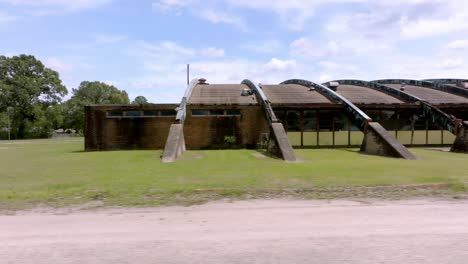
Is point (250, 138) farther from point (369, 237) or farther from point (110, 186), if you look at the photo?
point (369, 237)

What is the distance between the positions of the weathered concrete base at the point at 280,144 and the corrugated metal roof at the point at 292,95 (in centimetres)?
727

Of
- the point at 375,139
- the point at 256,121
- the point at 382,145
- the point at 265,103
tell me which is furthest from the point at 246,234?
the point at 256,121

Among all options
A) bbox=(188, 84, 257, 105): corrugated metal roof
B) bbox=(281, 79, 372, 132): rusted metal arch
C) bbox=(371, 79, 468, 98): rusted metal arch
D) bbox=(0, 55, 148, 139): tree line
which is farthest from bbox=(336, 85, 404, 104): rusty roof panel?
bbox=(0, 55, 148, 139): tree line

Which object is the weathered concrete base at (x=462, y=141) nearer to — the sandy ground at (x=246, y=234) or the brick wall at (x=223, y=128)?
the brick wall at (x=223, y=128)

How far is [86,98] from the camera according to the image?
93625mm

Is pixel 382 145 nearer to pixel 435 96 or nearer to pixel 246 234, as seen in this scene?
pixel 246 234

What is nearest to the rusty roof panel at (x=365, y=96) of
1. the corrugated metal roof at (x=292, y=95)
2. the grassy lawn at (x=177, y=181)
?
the corrugated metal roof at (x=292, y=95)

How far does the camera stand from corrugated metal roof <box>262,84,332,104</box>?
27477mm

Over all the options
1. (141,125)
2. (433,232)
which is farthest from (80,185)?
(141,125)

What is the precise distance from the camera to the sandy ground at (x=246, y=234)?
460 cm

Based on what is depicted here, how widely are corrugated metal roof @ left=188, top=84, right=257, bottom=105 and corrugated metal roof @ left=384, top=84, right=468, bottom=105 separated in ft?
48.3

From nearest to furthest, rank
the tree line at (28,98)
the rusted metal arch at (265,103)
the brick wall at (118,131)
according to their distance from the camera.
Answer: the rusted metal arch at (265,103)
the brick wall at (118,131)
the tree line at (28,98)

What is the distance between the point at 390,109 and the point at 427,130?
3106 mm

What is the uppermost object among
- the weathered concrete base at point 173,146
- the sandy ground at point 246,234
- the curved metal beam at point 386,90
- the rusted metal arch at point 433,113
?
the curved metal beam at point 386,90
